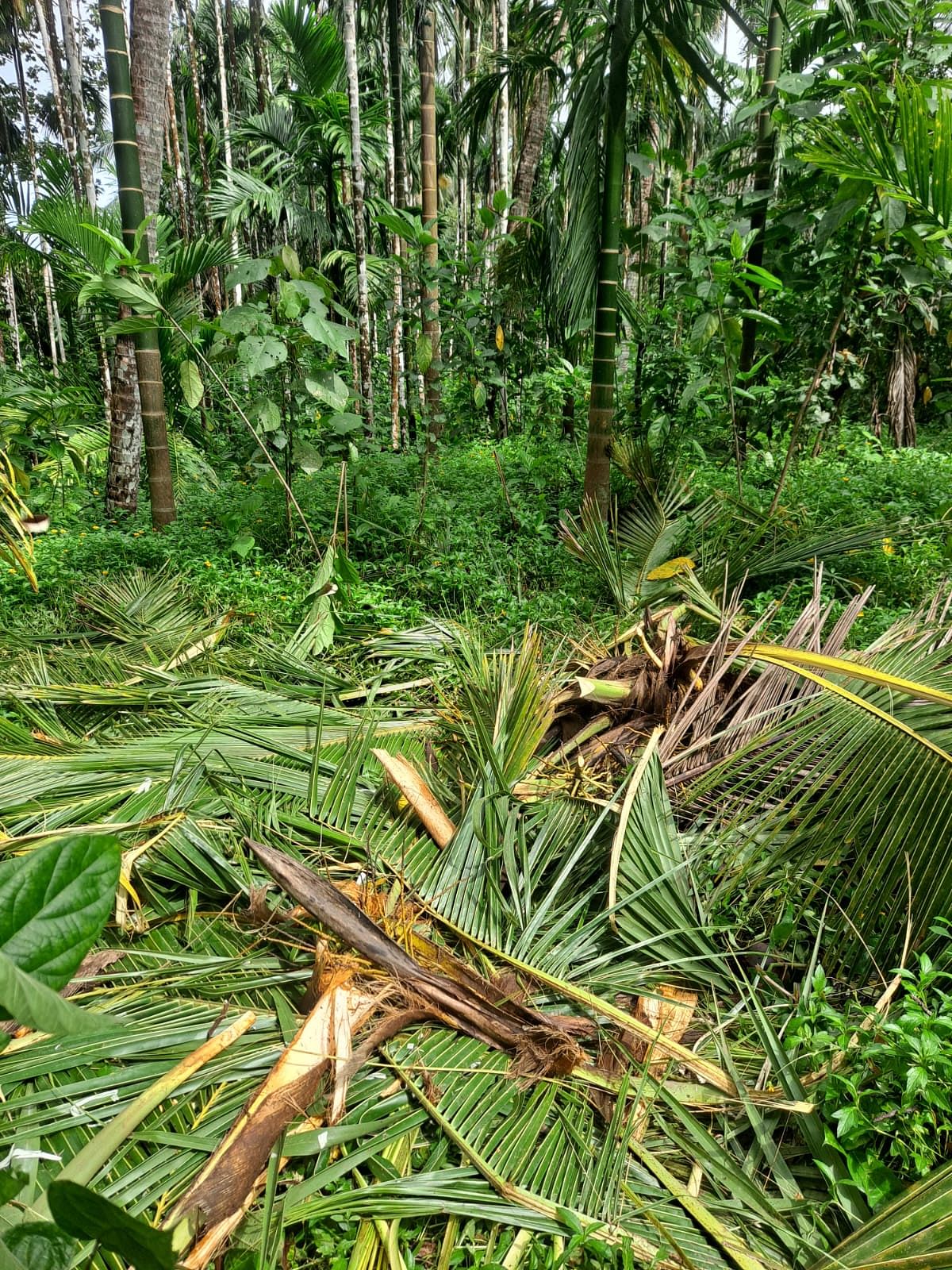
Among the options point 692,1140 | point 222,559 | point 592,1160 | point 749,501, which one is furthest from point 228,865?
point 749,501

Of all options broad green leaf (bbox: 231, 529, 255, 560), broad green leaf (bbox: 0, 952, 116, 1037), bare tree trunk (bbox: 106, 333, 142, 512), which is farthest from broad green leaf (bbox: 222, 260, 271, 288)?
broad green leaf (bbox: 0, 952, 116, 1037)

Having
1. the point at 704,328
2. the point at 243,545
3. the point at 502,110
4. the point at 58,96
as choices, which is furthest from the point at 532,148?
the point at 58,96

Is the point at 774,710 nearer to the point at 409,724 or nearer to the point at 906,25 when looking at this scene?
the point at 409,724

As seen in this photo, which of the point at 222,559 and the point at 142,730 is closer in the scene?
the point at 142,730

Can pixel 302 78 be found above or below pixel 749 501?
above

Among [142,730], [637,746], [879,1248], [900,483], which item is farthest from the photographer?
[900,483]

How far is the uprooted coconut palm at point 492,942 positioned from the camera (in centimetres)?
111

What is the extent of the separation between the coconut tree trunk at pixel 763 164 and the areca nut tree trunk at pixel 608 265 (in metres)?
0.74

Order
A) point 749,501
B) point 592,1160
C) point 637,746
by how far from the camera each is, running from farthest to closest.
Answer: point 749,501 → point 637,746 → point 592,1160

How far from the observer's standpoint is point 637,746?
2.04m

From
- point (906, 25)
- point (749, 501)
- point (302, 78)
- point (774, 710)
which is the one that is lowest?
point (774, 710)

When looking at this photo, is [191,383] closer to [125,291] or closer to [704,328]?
[125,291]

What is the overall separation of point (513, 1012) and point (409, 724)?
99cm

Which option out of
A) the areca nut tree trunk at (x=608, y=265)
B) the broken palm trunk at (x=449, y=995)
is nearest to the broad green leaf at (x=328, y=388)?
the areca nut tree trunk at (x=608, y=265)
